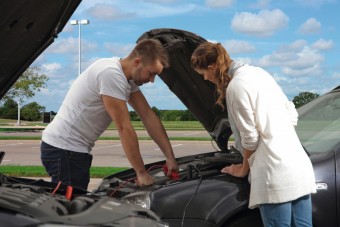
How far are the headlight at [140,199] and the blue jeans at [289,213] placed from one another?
2.69ft

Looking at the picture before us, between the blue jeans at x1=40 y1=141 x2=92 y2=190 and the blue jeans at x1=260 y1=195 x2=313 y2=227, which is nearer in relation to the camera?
the blue jeans at x1=260 y1=195 x2=313 y2=227

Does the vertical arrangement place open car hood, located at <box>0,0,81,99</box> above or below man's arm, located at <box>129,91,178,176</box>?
above

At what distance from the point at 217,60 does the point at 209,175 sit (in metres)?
0.91

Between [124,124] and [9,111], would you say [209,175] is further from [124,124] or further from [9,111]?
[9,111]

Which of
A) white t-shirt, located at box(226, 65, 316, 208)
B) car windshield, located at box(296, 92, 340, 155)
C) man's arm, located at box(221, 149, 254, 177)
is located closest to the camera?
white t-shirt, located at box(226, 65, 316, 208)

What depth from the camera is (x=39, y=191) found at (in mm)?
2896

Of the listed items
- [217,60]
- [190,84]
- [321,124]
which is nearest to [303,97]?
[321,124]

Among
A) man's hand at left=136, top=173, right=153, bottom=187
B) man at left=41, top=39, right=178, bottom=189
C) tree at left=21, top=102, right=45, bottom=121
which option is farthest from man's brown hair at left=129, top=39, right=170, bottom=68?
tree at left=21, top=102, right=45, bottom=121

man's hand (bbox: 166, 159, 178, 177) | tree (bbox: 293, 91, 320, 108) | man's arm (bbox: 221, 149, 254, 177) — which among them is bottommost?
man's hand (bbox: 166, 159, 178, 177)

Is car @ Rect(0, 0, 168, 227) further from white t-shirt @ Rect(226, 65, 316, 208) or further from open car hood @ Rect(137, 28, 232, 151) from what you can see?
open car hood @ Rect(137, 28, 232, 151)

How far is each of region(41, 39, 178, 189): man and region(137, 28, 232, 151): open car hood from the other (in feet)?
1.21

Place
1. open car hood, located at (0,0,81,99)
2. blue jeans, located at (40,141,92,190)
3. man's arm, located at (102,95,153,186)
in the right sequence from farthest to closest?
1. blue jeans, located at (40,141,92,190)
2. man's arm, located at (102,95,153,186)
3. open car hood, located at (0,0,81,99)

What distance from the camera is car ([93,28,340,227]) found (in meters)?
3.77

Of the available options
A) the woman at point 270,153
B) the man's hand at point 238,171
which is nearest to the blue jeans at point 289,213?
the woman at point 270,153
